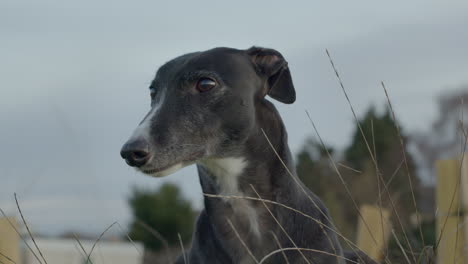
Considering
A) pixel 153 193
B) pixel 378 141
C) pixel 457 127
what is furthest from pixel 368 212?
pixel 378 141

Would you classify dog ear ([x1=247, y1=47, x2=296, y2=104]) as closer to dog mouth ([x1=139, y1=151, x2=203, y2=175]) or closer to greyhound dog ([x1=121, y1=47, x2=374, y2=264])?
greyhound dog ([x1=121, y1=47, x2=374, y2=264])

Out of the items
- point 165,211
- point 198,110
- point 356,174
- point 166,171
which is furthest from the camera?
point 165,211

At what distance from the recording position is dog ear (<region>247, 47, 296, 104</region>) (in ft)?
14.2

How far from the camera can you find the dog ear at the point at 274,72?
14.2ft

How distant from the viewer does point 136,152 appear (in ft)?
11.5

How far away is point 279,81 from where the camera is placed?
4375 mm

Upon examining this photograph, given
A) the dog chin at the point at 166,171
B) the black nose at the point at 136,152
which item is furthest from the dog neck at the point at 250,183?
the black nose at the point at 136,152

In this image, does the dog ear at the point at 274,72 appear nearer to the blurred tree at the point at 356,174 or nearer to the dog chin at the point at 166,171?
the dog chin at the point at 166,171

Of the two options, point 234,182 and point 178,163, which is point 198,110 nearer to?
point 178,163

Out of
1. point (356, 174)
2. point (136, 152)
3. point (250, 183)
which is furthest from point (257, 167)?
point (356, 174)

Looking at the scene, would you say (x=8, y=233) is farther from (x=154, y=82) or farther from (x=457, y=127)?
(x=457, y=127)

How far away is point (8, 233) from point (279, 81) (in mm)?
3387

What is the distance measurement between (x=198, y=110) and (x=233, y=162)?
15.4 inches

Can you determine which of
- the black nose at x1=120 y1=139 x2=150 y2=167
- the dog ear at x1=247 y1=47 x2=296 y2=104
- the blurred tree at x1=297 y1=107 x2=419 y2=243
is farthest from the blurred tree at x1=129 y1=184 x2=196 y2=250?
the black nose at x1=120 y1=139 x2=150 y2=167
